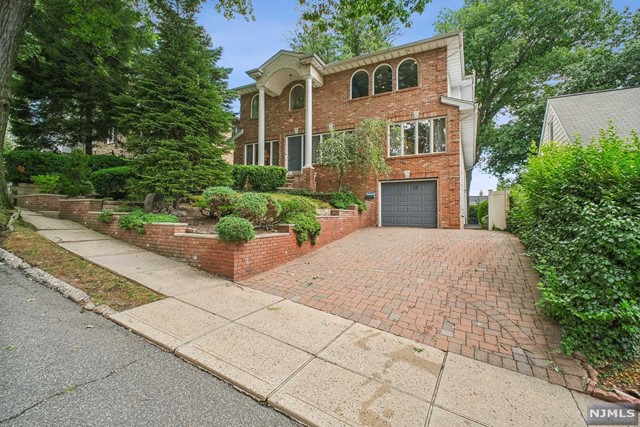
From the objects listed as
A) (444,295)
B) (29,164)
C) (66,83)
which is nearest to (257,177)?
(29,164)

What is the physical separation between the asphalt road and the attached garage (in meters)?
10.2

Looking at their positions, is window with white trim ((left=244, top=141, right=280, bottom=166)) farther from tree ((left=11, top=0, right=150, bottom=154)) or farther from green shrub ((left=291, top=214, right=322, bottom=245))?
green shrub ((left=291, top=214, right=322, bottom=245))

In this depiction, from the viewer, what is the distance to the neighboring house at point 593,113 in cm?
848

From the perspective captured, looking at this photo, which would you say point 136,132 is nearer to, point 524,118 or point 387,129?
point 387,129

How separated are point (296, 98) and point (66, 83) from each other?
9.83m

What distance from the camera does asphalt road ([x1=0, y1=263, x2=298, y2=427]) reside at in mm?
1762

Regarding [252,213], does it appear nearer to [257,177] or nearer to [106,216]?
[106,216]

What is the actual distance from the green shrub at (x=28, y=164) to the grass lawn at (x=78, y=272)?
500cm

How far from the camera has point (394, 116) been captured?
38.0 ft

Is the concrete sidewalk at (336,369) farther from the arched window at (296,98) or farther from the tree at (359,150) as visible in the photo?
the arched window at (296,98)

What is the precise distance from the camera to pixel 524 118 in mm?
16406

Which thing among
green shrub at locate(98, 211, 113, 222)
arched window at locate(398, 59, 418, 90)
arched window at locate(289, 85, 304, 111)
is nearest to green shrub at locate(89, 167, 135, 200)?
green shrub at locate(98, 211, 113, 222)

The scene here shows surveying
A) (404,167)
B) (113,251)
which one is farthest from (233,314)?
(404,167)

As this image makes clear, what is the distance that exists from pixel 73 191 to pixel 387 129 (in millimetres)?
11095
